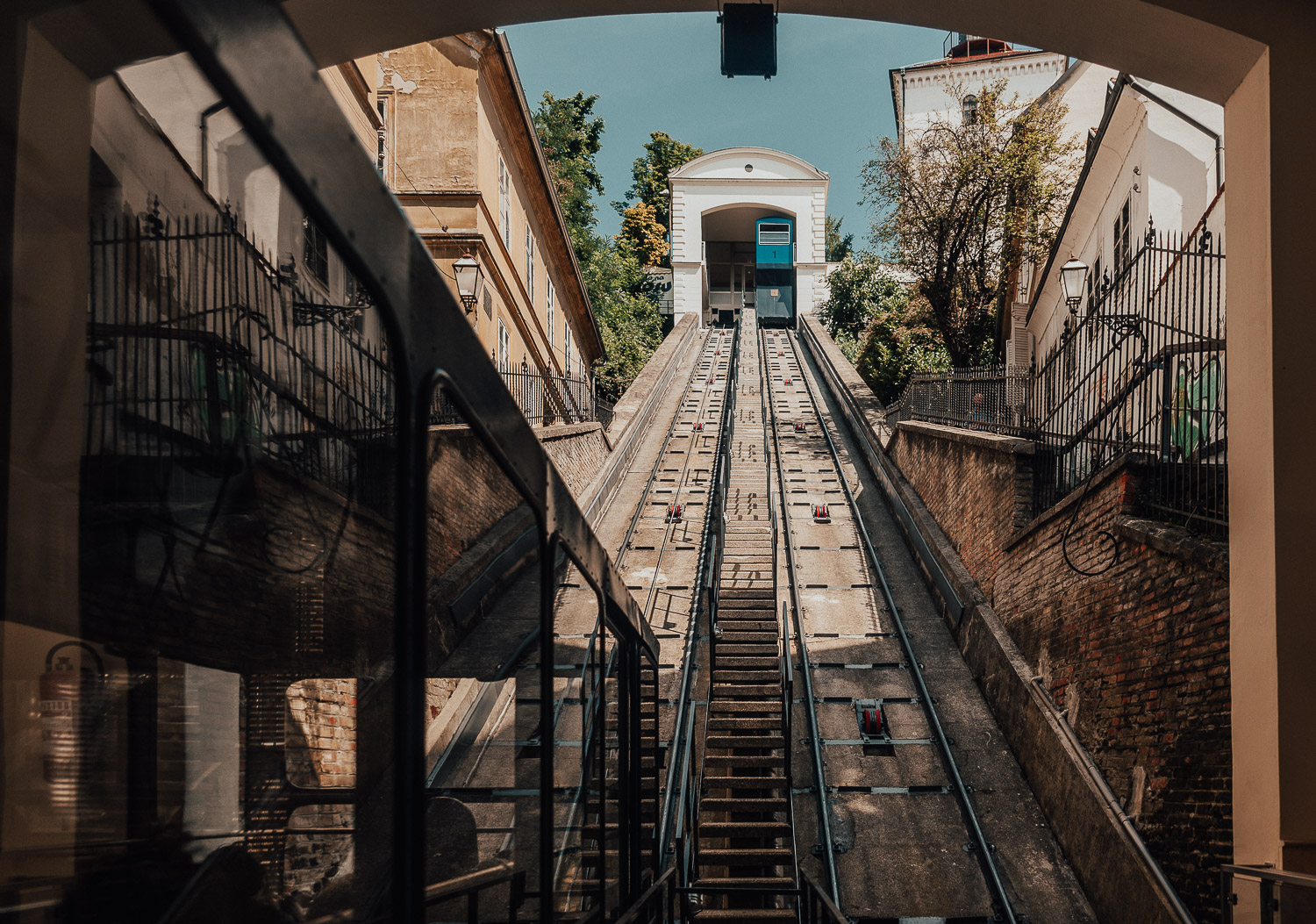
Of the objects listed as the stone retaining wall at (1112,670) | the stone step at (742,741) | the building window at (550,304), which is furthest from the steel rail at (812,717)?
the building window at (550,304)

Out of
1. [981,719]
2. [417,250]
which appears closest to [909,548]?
[981,719]

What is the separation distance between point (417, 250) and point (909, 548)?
48.3 ft

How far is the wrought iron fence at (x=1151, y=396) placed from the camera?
6.41 meters

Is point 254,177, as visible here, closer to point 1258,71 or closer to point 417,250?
point 417,250

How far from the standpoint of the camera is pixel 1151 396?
9.73 meters

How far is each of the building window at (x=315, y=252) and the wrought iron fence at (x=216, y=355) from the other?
1.0 inches

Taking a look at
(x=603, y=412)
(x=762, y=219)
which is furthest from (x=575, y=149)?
(x=603, y=412)

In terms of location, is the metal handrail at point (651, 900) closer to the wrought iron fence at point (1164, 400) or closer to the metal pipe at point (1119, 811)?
the metal pipe at point (1119, 811)

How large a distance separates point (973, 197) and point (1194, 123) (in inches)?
393

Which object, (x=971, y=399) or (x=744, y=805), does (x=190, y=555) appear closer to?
(x=744, y=805)

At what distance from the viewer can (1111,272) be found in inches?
Result: 571

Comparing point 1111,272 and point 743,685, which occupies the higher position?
point 1111,272

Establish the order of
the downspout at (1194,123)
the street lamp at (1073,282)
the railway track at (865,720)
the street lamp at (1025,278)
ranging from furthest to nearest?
the street lamp at (1025,278) < the street lamp at (1073,282) < the downspout at (1194,123) < the railway track at (865,720)

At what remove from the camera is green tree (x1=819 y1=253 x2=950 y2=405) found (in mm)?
28103
